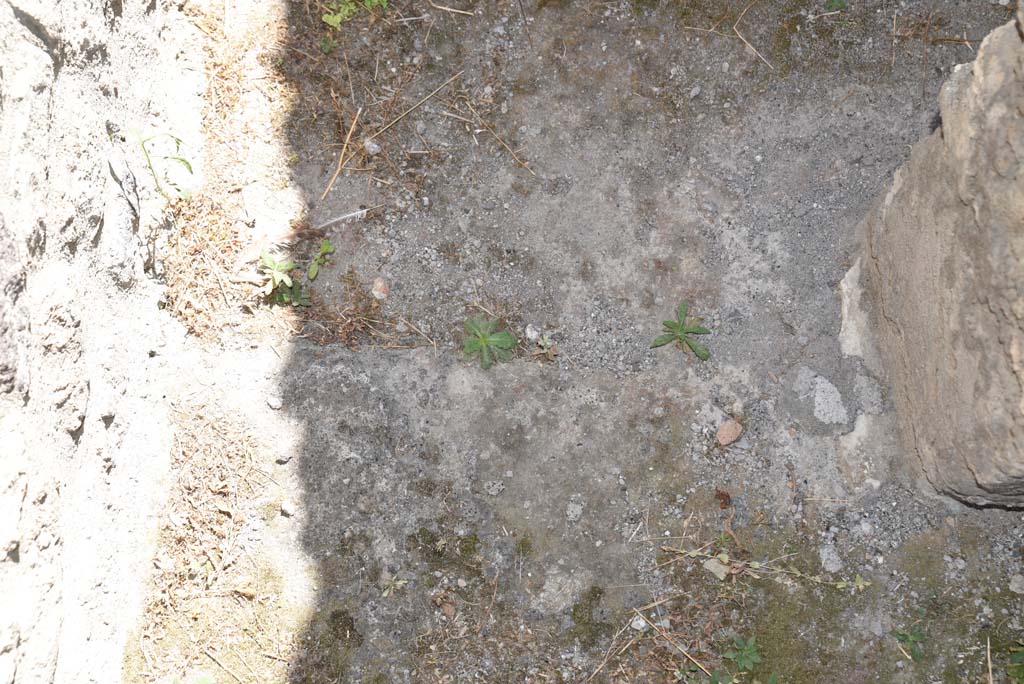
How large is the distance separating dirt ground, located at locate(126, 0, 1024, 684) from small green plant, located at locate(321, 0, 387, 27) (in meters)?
0.05

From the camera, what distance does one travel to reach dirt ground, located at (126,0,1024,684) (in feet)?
9.87

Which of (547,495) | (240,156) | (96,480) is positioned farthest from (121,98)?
(547,495)

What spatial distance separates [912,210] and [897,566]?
5.03 ft

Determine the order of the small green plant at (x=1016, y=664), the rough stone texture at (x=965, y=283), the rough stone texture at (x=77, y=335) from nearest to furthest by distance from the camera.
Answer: the rough stone texture at (x=965, y=283) → the rough stone texture at (x=77, y=335) → the small green plant at (x=1016, y=664)

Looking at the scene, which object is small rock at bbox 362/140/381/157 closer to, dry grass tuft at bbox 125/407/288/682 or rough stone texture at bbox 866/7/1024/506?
dry grass tuft at bbox 125/407/288/682

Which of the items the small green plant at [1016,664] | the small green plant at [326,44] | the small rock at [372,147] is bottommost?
the small green plant at [1016,664]

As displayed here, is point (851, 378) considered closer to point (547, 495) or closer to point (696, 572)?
point (696, 572)

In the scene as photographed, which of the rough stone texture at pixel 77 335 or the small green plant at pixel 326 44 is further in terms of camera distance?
the small green plant at pixel 326 44

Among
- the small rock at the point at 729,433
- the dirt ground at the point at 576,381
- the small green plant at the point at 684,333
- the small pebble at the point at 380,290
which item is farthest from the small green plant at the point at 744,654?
the small pebble at the point at 380,290

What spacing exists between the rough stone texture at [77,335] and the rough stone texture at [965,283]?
3.23 meters

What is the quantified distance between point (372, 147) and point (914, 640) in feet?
11.2

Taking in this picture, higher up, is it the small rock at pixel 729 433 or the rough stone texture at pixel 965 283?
the rough stone texture at pixel 965 283

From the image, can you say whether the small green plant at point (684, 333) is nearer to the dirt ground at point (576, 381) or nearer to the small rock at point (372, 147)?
the dirt ground at point (576, 381)

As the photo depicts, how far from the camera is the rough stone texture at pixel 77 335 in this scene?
7.50ft
